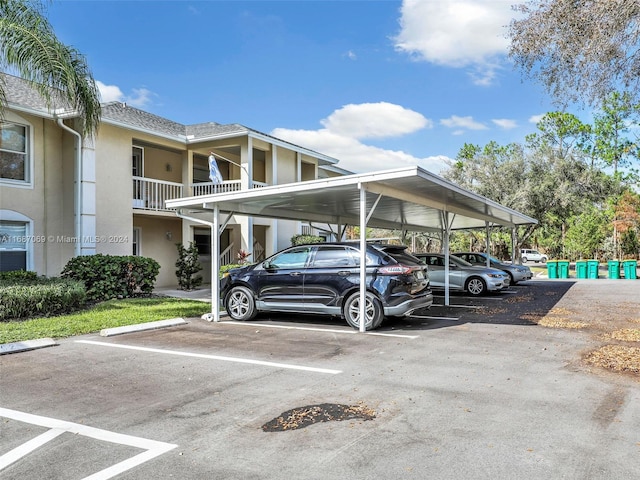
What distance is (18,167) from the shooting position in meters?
13.6

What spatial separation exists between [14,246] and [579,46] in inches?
581

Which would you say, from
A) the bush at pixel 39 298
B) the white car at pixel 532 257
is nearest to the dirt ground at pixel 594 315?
the bush at pixel 39 298

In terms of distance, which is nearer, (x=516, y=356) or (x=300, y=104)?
(x=516, y=356)

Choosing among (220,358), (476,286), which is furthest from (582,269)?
(220,358)

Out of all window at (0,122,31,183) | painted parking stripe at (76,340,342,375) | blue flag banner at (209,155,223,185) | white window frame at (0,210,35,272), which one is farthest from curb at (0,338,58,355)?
blue flag banner at (209,155,223,185)

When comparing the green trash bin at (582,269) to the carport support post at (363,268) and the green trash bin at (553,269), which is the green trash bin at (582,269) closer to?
the green trash bin at (553,269)

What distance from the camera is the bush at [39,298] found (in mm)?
9836

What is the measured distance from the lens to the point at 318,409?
15.1 ft

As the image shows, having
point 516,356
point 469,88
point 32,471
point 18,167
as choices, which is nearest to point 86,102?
point 18,167

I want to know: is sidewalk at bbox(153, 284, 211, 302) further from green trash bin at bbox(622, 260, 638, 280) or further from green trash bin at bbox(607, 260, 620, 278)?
green trash bin at bbox(622, 260, 638, 280)

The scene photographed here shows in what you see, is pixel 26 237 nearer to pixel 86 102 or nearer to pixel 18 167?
pixel 18 167

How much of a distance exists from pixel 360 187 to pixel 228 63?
9.76 metres

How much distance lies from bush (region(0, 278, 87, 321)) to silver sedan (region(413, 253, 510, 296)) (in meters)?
10.0

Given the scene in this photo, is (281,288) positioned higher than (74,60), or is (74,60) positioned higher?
(74,60)
